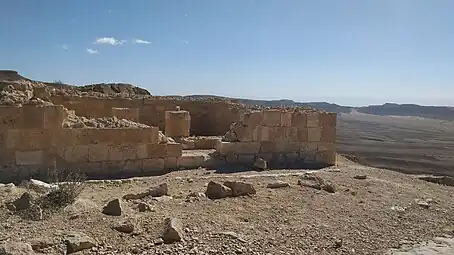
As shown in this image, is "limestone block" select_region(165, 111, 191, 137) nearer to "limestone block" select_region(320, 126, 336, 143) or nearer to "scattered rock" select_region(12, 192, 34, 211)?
"limestone block" select_region(320, 126, 336, 143)

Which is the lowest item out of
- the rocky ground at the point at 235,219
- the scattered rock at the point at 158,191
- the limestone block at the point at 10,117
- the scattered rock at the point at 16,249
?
the rocky ground at the point at 235,219

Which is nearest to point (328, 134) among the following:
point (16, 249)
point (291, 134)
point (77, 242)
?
point (291, 134)

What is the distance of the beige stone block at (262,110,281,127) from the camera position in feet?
39.2

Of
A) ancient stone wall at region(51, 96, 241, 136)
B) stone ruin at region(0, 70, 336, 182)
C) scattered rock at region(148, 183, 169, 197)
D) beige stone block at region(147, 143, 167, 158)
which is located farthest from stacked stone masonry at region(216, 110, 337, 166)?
ancient stone wall at region(51, 96, 241, 136)

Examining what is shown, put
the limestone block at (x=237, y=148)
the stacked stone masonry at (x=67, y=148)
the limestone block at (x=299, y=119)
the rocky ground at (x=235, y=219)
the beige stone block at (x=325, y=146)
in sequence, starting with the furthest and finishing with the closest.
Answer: the beige stone block at (x=325, y=146) < the limestone block at (x=299, y=119) < the limestone block at (x=237, y=148) < the stacked stone masonry at (x=67, y=148) < the rocky ground at (x=235, y=219)

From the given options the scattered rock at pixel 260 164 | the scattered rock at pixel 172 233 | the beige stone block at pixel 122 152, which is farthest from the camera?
the scattered rock at pixel 260 164

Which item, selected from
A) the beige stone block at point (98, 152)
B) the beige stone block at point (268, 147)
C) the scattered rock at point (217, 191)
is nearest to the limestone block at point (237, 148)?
the beige stone block at point (268, 147)

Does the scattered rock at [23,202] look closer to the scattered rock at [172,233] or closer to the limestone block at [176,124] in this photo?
the scattered rock at [172,233]

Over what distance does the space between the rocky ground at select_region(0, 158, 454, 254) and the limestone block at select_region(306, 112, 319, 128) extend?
309 centimetres

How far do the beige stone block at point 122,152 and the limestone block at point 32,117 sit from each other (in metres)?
1.59

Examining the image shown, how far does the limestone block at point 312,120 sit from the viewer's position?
12.4m

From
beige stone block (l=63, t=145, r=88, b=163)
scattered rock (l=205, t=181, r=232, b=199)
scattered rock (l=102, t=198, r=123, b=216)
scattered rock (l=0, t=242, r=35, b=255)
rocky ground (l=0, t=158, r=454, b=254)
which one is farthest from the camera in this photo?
beige stone block (l=63, t=145, r=88, b=163)

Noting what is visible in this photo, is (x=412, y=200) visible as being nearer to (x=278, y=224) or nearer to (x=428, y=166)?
(x=278, y=224)

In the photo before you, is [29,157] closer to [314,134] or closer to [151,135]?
[151,135]
